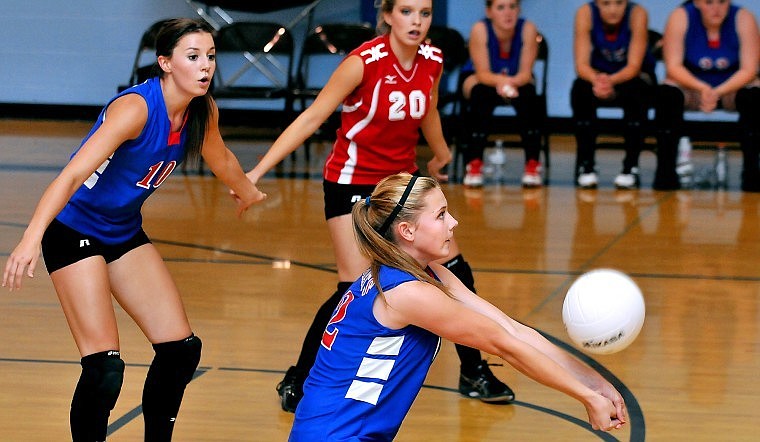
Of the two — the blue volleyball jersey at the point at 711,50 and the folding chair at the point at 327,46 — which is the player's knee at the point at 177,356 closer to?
the blue volleyball jersey at the point at 711,50

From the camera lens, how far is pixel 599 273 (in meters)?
3.31

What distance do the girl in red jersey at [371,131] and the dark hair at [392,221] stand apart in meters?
1.39

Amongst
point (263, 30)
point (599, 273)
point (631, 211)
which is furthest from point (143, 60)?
point (599, 273)

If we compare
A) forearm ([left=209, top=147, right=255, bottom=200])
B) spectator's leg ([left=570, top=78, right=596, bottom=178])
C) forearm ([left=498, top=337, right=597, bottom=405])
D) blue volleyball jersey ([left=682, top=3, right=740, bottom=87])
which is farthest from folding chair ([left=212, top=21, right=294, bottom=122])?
forearm ([left=498, top=337, right=597, bottom=405])

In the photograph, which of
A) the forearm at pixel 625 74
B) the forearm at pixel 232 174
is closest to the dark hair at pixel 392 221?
the forearm at pixel 232 174

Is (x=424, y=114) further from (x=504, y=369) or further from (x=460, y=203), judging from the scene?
(x=460, y=203)

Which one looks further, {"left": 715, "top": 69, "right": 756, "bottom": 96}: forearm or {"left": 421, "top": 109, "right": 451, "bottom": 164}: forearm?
{"left": 715, "top": 69, "right": 756, "bottom": 96}: forearm

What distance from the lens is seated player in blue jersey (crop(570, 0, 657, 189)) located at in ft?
30.8

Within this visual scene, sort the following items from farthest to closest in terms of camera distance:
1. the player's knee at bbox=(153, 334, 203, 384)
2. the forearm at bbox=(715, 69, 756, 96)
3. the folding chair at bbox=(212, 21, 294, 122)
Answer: the folding chair at bbox=(212, 21, 294, 122)
the forearm at bbox=(715, 69, 756, 96)
the player's knee at bbox=(153, 334, 203, 384)

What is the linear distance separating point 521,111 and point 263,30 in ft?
11.4

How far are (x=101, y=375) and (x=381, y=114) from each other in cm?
160

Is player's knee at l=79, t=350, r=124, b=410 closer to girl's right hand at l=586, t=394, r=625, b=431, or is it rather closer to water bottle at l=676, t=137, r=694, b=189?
girl's right hand at l=586, t=394, r=625, b=431

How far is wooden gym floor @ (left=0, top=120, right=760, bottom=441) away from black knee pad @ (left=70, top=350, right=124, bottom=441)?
586 mm

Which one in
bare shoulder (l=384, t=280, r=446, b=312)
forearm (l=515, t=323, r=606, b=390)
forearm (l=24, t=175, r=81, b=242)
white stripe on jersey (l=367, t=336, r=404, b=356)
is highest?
forearm (l=24, t=175, r=81, b=242)
